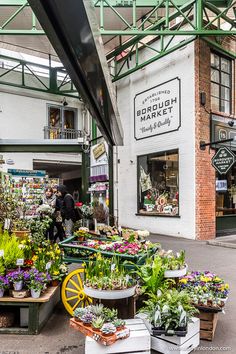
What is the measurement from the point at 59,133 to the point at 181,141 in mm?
7904

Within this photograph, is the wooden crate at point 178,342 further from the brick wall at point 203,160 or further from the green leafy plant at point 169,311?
the brick wall at point 203,160

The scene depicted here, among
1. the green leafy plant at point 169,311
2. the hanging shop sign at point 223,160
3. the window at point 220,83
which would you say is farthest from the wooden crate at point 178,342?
the window at point 220,83

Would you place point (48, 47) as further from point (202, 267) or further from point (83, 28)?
point (83, 28)

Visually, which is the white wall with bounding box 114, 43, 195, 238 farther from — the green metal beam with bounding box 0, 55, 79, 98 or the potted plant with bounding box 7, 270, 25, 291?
the potted plant with bounding box 7, 270, 25, 291

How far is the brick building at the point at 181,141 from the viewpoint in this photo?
9.76 m

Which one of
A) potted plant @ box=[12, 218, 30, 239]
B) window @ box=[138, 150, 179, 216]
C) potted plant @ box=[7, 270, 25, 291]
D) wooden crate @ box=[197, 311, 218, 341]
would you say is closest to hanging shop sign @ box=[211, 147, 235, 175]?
window @ box=[138, 150, 179, 216]

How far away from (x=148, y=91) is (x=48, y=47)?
14.6 feet

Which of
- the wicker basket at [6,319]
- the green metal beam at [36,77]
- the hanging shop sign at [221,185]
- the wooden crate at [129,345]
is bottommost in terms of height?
the wicker basket at [6,319]

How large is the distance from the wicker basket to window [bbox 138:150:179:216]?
7348 millimetres

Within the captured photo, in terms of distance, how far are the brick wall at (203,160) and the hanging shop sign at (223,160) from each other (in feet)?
1.81

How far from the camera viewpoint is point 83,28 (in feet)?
6.66

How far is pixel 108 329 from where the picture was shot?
2.75m

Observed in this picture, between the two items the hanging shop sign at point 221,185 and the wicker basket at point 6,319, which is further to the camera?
the hanging shop sign at point 221,185

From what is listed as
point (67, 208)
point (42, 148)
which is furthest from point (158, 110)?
point (67, 208)
